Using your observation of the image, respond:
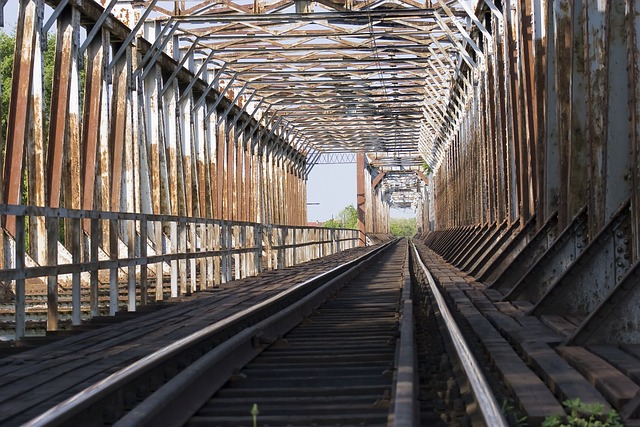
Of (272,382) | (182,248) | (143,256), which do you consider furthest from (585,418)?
(182,248)

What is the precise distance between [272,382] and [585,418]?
248 centimetres

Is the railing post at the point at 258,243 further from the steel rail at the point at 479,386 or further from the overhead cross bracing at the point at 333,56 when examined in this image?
the steel rail at the point at 479,386

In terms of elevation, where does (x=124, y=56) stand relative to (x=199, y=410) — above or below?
above

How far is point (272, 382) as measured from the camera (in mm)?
6582

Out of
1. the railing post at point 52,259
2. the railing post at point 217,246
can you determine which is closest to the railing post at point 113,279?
the railing post at point 52,259

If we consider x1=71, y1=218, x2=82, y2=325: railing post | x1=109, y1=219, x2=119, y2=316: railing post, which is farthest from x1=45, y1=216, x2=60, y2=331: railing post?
x1=109, y1=219, x2=119, y2=316: railing post

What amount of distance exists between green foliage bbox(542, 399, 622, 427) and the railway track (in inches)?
11.2

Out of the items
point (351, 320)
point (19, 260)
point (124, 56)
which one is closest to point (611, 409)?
point (19, 260)

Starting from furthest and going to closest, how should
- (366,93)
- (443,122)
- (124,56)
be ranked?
(443,122) → (366,93) → (124,56)

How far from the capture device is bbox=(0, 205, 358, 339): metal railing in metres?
8.54

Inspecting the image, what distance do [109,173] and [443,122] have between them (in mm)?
25845

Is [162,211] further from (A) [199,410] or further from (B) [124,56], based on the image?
(A) [199,410]

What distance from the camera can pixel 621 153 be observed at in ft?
27.6

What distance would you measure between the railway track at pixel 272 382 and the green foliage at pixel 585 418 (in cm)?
29
